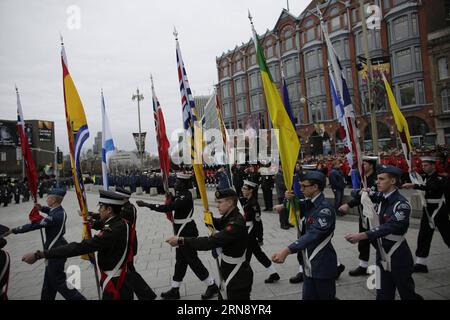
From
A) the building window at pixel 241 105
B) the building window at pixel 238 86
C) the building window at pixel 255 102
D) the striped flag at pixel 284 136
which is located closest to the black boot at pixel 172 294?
the striped flag at pixel 284 136

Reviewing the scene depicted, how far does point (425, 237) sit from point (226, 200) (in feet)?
12.6

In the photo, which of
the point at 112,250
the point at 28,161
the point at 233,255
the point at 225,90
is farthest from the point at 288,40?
the point at 112,250

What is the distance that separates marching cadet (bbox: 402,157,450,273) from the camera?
A: 5113mm

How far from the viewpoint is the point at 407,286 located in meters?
3.38

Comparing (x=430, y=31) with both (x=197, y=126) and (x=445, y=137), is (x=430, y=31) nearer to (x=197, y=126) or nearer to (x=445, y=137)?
(x=445, y=137)

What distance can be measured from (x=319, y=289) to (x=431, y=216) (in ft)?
10.1

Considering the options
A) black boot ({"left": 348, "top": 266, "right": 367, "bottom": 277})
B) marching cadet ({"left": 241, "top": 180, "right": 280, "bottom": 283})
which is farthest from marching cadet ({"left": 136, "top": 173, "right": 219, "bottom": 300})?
black boot ({"left": 348, "top": 266, "right": 367, "bottom": 277})

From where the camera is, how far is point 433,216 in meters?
5.13

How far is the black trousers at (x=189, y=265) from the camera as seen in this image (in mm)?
4906

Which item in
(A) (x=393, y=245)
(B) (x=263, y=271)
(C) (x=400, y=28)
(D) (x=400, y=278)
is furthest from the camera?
(C) (x=400, y=28)

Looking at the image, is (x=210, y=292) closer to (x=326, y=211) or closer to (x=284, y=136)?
(x=326, y=211)

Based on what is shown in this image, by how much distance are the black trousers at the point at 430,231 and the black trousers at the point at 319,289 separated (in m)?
2.82

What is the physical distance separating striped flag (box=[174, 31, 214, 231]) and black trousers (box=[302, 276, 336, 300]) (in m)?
1.29
